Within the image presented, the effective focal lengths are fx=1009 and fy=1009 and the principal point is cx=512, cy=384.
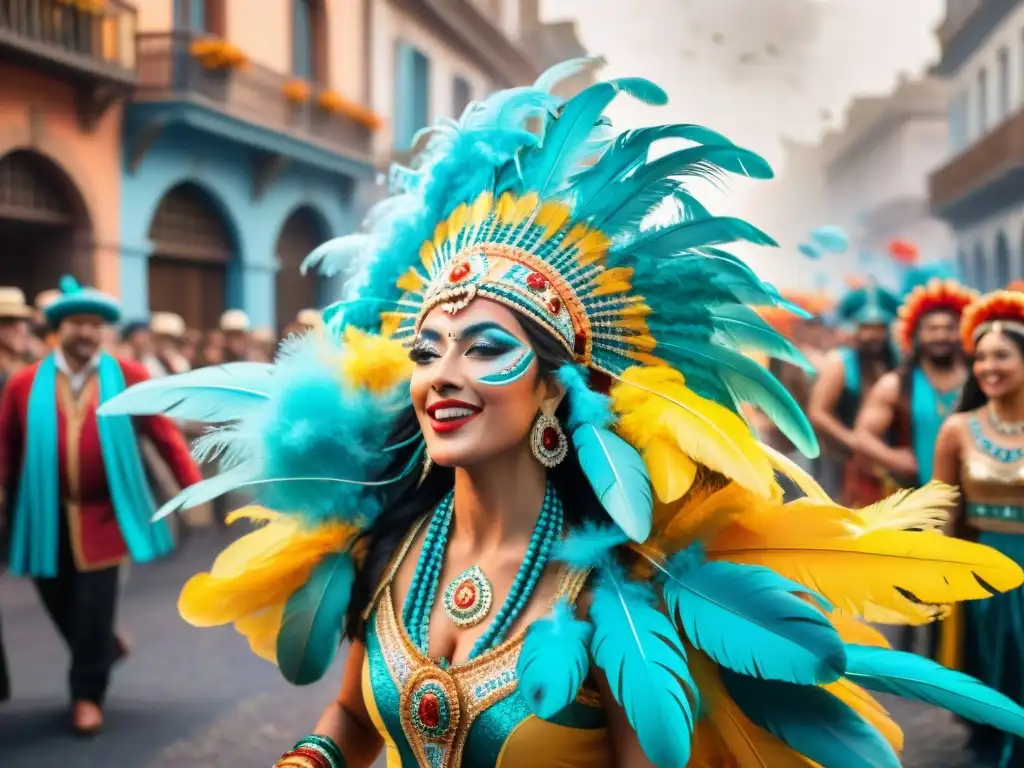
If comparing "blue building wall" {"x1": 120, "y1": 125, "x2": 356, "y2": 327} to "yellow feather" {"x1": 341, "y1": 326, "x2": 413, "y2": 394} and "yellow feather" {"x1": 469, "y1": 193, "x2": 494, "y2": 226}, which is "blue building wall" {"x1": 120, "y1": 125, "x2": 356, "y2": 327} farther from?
"yellow feather" {"x1": 469, "y1": 193, "x2": 494, "y2": 226}

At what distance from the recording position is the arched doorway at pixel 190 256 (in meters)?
11.8

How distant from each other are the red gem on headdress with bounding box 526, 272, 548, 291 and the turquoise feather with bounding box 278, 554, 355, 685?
0.66 m

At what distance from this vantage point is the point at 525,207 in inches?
70.9

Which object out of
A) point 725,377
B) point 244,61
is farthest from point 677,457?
point 244,61

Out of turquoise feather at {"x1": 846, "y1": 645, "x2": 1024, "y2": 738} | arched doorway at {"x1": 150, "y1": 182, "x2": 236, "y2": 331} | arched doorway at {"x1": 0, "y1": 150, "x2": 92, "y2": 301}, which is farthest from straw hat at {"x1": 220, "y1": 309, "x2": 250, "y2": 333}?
turquoise feather at {"x1": 846, "y1": 645, "x2": 1024, "y2": 738}

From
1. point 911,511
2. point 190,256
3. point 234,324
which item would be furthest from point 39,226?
point 911,511

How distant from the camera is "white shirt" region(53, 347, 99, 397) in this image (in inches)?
180

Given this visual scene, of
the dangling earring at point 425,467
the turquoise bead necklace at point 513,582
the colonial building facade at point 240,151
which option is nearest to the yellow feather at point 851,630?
the turquoise bead necklace at point 513,582

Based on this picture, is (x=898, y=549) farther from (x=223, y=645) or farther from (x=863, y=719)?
(x=223, y=645)

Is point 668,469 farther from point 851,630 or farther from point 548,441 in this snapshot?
point 851,630

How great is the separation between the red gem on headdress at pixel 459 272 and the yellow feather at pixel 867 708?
0.92 meters

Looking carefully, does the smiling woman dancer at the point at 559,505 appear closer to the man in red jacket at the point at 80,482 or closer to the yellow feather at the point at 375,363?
the yellow feather at the point at 375,363

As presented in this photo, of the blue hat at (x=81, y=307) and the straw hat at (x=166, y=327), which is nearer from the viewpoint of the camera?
the blue hat at (x=81, y=307)

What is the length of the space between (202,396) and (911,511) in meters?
1.31
